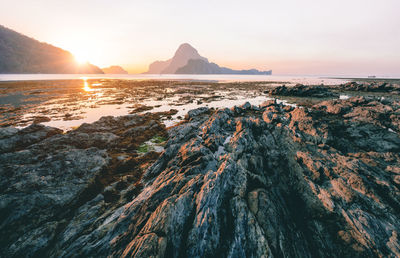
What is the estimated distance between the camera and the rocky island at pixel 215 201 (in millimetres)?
5688

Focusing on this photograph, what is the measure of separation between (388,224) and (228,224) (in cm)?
692

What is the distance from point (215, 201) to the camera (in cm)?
664

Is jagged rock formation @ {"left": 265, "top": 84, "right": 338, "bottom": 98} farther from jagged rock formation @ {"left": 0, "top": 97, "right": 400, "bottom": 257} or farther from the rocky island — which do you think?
jagged rock formation @ {"left": 0, "top": 97, "right": 400, "bottom": 257}

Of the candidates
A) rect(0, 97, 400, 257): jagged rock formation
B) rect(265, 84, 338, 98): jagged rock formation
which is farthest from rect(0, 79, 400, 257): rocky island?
rect(265, 84, 338, 98): jagged rock formation

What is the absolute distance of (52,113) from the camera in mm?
28328

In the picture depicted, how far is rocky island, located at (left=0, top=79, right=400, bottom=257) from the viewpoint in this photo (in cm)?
569

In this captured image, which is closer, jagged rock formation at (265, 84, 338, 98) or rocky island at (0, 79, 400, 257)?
rocky island at (0, 79, 400, 257)

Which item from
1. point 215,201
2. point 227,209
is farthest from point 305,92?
point 215,201

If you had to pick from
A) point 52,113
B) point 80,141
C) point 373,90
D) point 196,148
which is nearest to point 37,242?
point 196,148

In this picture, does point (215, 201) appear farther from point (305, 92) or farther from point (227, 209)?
point (305, 92)

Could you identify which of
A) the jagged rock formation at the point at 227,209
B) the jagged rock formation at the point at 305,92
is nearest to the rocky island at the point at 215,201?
the jagged rock formation at the point at 227,209

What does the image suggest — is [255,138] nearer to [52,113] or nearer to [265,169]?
[265,169]

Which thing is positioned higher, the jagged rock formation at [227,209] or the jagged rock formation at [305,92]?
the jagged rock formation at [305,92]

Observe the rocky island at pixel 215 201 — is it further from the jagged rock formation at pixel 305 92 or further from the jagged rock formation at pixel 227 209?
the jagged rock formation at pixel 305 92
